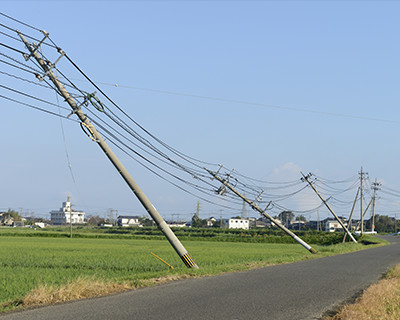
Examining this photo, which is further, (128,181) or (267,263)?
(267,263)

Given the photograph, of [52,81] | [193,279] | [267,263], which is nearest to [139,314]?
[193,279]

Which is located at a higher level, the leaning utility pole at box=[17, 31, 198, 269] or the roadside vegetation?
the leaning utility pole at box=[17, 31, 198, 269]

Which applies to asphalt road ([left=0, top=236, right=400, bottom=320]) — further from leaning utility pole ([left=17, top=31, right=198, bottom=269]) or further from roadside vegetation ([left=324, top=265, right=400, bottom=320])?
leaning utility pole ([left=17, top=31, right=198, bottom=269])

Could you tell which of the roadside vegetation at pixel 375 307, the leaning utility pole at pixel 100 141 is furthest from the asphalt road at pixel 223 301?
the leaning utility pole at pixel 100 141

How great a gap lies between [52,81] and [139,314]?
1346cm

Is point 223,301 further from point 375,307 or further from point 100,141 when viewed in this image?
point 100,141

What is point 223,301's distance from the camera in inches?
627

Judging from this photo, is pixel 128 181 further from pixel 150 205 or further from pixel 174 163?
pixel 174 163

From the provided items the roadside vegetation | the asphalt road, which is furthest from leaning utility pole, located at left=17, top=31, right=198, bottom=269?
the roadside vegetation

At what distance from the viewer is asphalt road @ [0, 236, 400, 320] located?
13414 mm

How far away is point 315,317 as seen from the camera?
13.5 metres

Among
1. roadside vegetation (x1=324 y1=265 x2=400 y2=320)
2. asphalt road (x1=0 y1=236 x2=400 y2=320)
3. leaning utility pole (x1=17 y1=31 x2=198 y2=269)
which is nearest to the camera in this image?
roadside vegetation (x1=324 y1=265 x2=400 y2=320)

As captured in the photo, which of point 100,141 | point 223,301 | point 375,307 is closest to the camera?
point 375,307

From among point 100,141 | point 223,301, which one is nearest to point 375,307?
point 223,301
